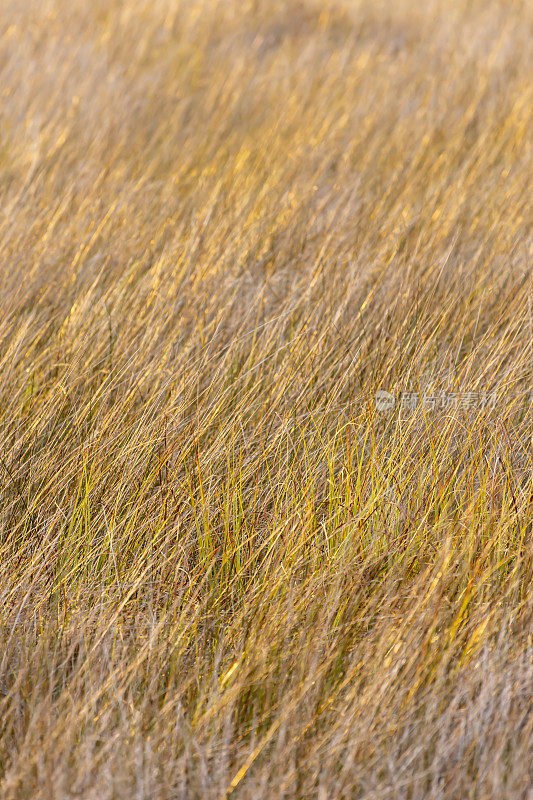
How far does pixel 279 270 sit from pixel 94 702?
66.2 inches

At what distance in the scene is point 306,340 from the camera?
2.27 metres

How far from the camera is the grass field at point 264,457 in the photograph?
1.32m

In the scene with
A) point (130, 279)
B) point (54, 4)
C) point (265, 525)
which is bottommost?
point (265, 525)

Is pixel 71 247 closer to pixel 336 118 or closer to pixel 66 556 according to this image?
pixel 66 556

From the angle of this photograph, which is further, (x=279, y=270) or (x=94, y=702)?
(x=279, y=270)

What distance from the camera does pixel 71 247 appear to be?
2.78 m

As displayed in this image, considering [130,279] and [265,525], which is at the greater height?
[130,279]

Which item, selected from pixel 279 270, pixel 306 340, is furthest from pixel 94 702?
pixel 279 270

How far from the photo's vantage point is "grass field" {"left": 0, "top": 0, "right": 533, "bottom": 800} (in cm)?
132

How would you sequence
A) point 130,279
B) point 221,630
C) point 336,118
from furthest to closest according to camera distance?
point 336,118
point 130,279
point 221,630

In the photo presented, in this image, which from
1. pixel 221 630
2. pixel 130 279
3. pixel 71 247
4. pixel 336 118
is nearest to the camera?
pixel 221 630

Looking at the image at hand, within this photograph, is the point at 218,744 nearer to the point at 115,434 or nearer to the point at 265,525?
the point at 265,525

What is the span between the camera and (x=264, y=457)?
1.90 metres

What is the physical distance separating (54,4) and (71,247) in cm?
337
